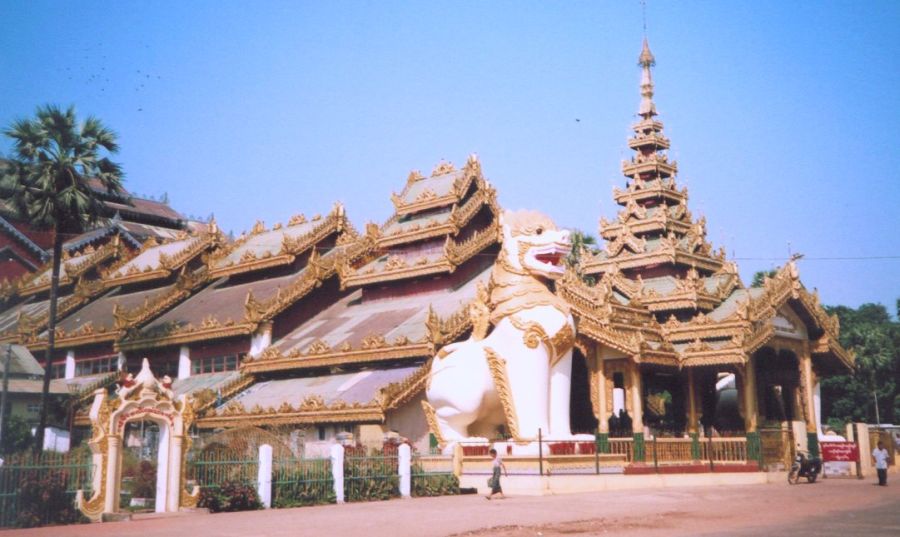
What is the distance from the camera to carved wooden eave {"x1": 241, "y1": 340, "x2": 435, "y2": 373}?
25.8 m

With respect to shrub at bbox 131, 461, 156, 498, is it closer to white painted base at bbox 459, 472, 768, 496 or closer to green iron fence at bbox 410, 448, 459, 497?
green iron fence at bbox 410, 448, 459, 497

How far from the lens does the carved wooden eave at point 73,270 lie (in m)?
44.1

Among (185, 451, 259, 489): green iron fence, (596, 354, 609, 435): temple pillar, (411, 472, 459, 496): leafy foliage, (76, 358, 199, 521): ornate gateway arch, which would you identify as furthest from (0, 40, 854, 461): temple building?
(76, 358, 199, 521): ornate gateway arch

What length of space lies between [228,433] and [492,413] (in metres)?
6.16

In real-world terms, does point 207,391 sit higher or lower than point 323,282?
lower

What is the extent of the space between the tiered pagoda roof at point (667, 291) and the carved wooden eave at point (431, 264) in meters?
3.53

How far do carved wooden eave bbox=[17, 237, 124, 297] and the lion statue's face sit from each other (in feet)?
95.2

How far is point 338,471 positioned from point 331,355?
9536 mm

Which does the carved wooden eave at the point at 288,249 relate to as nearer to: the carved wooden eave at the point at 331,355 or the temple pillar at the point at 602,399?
the carved wooden eave at the point at 331,355

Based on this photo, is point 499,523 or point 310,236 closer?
point 499,523

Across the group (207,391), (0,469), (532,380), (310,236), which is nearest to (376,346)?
(207,391)

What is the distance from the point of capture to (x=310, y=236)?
3559 centimetres

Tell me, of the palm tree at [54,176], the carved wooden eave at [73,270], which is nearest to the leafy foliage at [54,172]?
the palm tree at [54,176]

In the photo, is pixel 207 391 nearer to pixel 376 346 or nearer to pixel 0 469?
pixel 376 346
